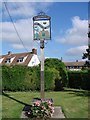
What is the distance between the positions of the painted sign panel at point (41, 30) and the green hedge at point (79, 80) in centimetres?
1676

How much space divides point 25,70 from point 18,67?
2.11 ft

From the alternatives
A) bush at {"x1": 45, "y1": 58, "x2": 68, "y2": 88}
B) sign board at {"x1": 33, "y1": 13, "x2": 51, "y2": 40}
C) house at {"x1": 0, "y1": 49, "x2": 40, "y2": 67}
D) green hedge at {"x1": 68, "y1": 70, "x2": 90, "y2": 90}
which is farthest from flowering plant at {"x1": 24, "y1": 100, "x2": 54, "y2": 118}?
house at {"x1": 0, "y1": 49, "x2": 40, "y2": 67}

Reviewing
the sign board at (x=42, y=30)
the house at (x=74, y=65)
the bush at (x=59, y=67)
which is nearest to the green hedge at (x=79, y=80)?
the bush at (x=59, y=67)

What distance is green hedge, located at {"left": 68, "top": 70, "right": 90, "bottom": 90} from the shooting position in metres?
27.6

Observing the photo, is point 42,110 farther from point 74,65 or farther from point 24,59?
point 74,65

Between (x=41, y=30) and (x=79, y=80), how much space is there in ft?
58.8

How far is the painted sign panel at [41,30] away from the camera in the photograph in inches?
444

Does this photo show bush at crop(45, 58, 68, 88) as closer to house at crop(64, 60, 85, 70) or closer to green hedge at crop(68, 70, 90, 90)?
green hedge at crop(68, 70, 90, 90)

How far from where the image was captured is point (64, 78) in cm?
2819

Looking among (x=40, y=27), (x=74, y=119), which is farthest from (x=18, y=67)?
(x=74, y=119)

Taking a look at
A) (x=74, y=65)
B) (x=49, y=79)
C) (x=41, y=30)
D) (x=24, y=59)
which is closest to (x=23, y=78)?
(x=49, y=79)

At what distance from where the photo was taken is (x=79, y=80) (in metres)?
28.6

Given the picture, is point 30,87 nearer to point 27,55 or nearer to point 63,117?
point 63,117

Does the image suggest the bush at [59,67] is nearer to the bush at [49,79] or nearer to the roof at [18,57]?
the bush at [49,79]
